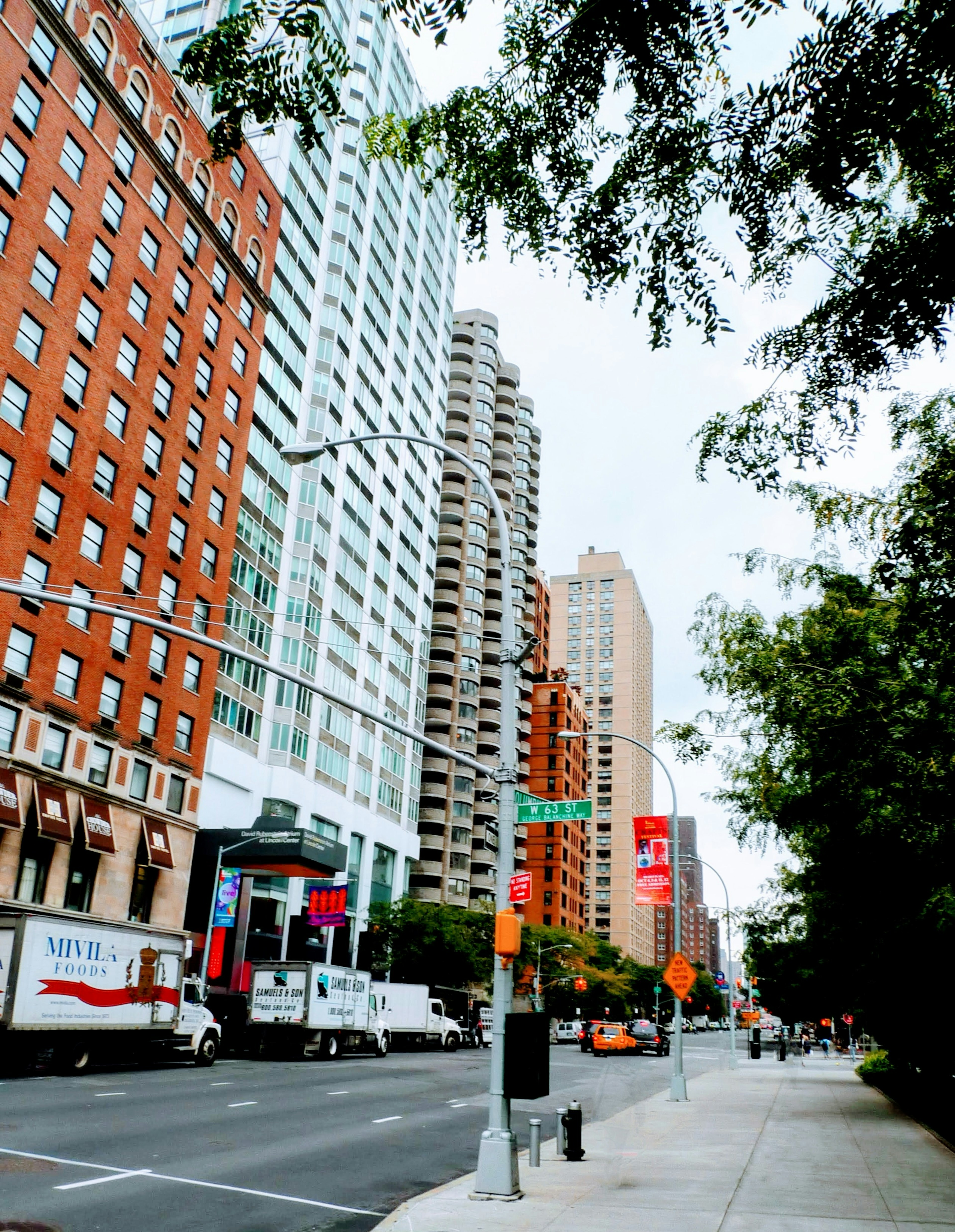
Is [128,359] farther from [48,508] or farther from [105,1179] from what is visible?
[105,1179]

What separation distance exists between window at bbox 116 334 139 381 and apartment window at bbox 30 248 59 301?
171 inches

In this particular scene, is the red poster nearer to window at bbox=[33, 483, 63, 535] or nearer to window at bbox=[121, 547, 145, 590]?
window at bbox=[33, 483, 63, 535]

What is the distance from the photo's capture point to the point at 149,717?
45812 mm

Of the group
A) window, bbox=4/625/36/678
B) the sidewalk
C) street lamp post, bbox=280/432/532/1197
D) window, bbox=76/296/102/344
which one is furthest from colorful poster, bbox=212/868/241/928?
street lamp post, bbox=280/432/532/1197

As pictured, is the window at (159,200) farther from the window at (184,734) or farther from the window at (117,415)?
the window at (184,734)

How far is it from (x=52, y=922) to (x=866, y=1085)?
1013 inches

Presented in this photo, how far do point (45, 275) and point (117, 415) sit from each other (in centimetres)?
648

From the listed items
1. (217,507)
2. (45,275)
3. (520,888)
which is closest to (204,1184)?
(520,888)

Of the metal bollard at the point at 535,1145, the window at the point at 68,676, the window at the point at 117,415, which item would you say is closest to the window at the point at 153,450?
the window at the point at 117,415

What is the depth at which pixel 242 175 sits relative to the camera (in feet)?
190

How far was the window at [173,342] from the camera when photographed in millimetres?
48781

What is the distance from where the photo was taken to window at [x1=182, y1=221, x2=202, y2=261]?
168ft

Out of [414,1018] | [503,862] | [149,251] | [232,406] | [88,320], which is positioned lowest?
[414,1018]

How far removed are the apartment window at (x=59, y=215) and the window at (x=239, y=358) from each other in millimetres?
13120
